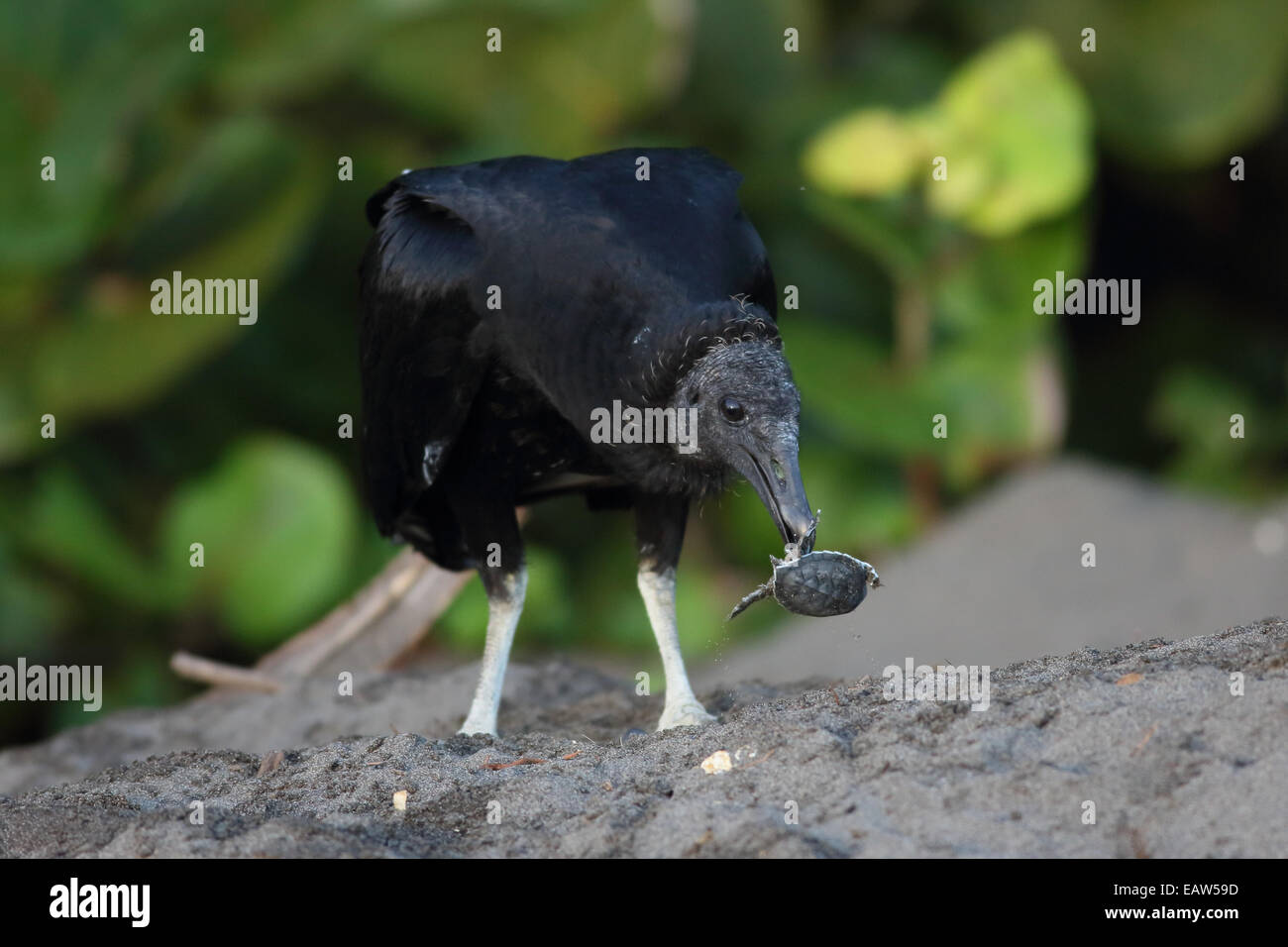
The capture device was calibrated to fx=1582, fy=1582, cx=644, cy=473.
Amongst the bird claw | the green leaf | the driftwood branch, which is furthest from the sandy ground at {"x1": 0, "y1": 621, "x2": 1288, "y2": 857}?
the green leaf

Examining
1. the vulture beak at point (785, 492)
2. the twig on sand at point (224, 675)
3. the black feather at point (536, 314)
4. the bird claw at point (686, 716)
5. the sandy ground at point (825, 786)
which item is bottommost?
the sandy ground at point (825, 786)

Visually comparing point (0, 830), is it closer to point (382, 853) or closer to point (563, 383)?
point (382, 853)

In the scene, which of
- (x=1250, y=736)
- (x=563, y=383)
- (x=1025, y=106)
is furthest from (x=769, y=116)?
(x=1250, y=736)

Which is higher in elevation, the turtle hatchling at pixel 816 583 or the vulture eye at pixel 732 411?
the vulture eye at pixel 732 411

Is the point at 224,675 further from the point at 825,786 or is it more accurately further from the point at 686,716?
the point at 825,786

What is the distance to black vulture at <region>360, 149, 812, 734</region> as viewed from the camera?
13.9ft

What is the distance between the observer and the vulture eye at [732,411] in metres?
4.16

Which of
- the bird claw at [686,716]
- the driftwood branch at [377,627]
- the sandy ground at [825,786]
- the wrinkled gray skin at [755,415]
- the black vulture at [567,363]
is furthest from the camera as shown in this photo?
the driftwood branch at [377,627]

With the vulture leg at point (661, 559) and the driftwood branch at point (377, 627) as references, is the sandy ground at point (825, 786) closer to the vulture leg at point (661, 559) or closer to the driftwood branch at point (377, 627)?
the vulture leg at point (661, 559)

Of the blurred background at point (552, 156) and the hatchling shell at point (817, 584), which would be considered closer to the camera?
the hatchling shell at point (817, 584)

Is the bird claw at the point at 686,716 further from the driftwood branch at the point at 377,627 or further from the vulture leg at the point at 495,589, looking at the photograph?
the driftwood branch at the point at 377,627

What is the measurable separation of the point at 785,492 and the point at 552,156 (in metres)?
5.93

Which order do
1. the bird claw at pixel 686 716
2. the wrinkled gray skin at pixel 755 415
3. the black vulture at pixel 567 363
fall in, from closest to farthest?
the wrinkled gray skin at pixel 755 415
the black vulture at pixel 567 363
the bird claw at pixel 686 716

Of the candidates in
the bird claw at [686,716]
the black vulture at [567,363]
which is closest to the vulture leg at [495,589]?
the black vulture at [567,363]
